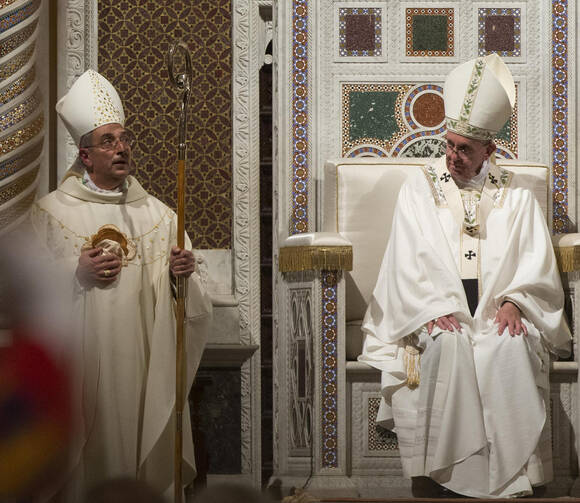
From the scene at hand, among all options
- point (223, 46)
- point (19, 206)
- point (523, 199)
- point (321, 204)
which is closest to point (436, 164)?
point (523, 199)

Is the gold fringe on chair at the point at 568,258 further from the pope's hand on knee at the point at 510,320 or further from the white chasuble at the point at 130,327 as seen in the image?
the white chasuble at the point at 130,327

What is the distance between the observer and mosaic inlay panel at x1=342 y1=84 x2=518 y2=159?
189 inches

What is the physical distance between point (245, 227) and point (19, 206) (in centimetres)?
121

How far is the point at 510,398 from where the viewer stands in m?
3.41

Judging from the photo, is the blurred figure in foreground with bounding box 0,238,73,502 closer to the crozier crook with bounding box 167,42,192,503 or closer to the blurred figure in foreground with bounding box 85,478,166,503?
the blurred figure in foreground with bounding box 85,478,166,503

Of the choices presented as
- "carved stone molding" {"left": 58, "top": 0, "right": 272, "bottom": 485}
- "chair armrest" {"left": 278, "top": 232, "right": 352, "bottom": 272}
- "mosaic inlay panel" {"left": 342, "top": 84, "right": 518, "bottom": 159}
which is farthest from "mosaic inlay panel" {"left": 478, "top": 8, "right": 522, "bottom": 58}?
"chair armrest" {"left": 278, "top": 232, "right": 352, "bottom": 272}

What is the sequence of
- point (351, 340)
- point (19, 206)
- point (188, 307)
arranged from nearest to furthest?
1. point (188, 307)
2. point (351, 340)
3. point (19, 206)

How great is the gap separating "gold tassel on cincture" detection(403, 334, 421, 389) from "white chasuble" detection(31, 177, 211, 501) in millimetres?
862

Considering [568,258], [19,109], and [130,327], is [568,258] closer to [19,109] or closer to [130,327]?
[130,327]

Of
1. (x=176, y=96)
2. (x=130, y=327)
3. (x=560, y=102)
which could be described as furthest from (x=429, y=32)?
(x=130, y=327)

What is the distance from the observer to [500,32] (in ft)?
15.9

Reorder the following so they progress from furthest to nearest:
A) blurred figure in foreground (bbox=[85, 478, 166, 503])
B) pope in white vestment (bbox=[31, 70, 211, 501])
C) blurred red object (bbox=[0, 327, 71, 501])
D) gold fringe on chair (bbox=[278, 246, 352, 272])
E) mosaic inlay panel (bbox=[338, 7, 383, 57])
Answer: mosaic inlay panel (bbox=[338, 7, 383, 57]) < gold fringe on chair (bbox=[278, 246, 352, 272]) < pope in white vestment (bbox=[31, 70, 211, 501]) < blurred figure in foreground (bbox=[85, 478, 166, 503]) < blurred red object (bbox=[0, 327, 71, 501])

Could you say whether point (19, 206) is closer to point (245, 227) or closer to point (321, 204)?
point (245, 227)

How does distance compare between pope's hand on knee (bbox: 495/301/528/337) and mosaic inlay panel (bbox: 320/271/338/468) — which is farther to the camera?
mosaic inlay panel (bbox: 320/271/338/468)
